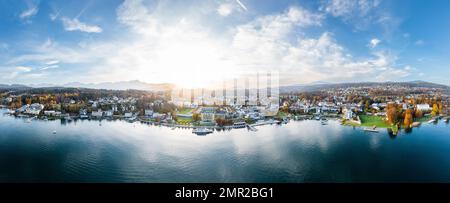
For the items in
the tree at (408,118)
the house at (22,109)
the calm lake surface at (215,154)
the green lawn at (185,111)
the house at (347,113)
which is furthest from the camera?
the green lawn at (185,111)

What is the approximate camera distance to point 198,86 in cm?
368

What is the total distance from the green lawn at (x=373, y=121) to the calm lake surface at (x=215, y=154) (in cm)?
17

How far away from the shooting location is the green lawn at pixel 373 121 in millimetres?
3828

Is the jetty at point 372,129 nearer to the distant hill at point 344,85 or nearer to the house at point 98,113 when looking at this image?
the distant hill at point 344,85

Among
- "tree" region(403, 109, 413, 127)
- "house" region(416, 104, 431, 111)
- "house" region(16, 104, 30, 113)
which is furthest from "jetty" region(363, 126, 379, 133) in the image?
"house" region(16, 104, 30, 113)

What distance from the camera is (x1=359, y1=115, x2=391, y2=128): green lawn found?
3828 mm

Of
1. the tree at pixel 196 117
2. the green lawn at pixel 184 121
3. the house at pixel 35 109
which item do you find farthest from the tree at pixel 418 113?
the house at pixel 35 109

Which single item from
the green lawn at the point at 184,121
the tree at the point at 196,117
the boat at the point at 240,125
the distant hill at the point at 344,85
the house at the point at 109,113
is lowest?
the boat at the point at 240,125

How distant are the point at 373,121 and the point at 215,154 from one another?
3189 mm
